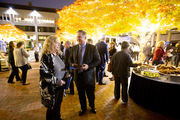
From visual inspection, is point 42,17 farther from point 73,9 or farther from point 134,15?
point 134,15

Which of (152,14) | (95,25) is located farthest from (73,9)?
(152,14)

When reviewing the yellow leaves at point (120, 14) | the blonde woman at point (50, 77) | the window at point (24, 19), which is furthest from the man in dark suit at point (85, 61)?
the window at point (24, 19)

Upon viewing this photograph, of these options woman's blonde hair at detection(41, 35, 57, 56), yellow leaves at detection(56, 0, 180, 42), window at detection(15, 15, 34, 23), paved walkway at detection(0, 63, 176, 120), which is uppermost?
window at detection(15, 15, 34, 23)

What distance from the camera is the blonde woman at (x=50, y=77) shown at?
1744 millimetres

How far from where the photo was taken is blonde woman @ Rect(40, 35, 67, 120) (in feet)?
5.72

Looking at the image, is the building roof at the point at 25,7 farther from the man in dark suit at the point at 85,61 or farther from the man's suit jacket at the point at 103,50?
the man in dark suit at the point at 85,61

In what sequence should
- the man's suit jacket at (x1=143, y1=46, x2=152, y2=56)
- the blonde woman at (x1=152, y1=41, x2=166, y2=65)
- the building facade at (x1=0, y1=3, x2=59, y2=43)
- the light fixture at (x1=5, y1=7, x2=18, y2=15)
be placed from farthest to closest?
the building facade at (x1=0, y1=3, x2=59, y2=43), the light fixture at (x1=5, y1=7, x2=18, y2=15), the man's suit jacket at (x1=143, y1=46, x2=152, y2=56), the blonde woman at (x1=152, y1=41, x2=166, y2=65)

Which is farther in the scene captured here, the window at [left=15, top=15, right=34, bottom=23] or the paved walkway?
the window at [left=15, top=15, right=34, bottom=23]

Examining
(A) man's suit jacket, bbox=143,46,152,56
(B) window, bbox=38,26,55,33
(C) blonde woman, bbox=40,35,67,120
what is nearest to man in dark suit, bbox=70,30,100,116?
(C) blonde woman, bbox=40,35,67,120

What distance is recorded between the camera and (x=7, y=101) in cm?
349

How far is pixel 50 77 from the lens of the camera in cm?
174

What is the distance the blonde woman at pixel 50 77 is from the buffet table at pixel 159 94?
8.28 feet

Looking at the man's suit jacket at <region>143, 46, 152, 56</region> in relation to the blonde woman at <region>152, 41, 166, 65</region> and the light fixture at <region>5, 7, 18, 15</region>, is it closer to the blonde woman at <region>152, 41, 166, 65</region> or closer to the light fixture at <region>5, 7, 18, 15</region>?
the blonde woman at <region>152, 41, 166, 65</region>

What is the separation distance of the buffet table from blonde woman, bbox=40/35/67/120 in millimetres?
2525
